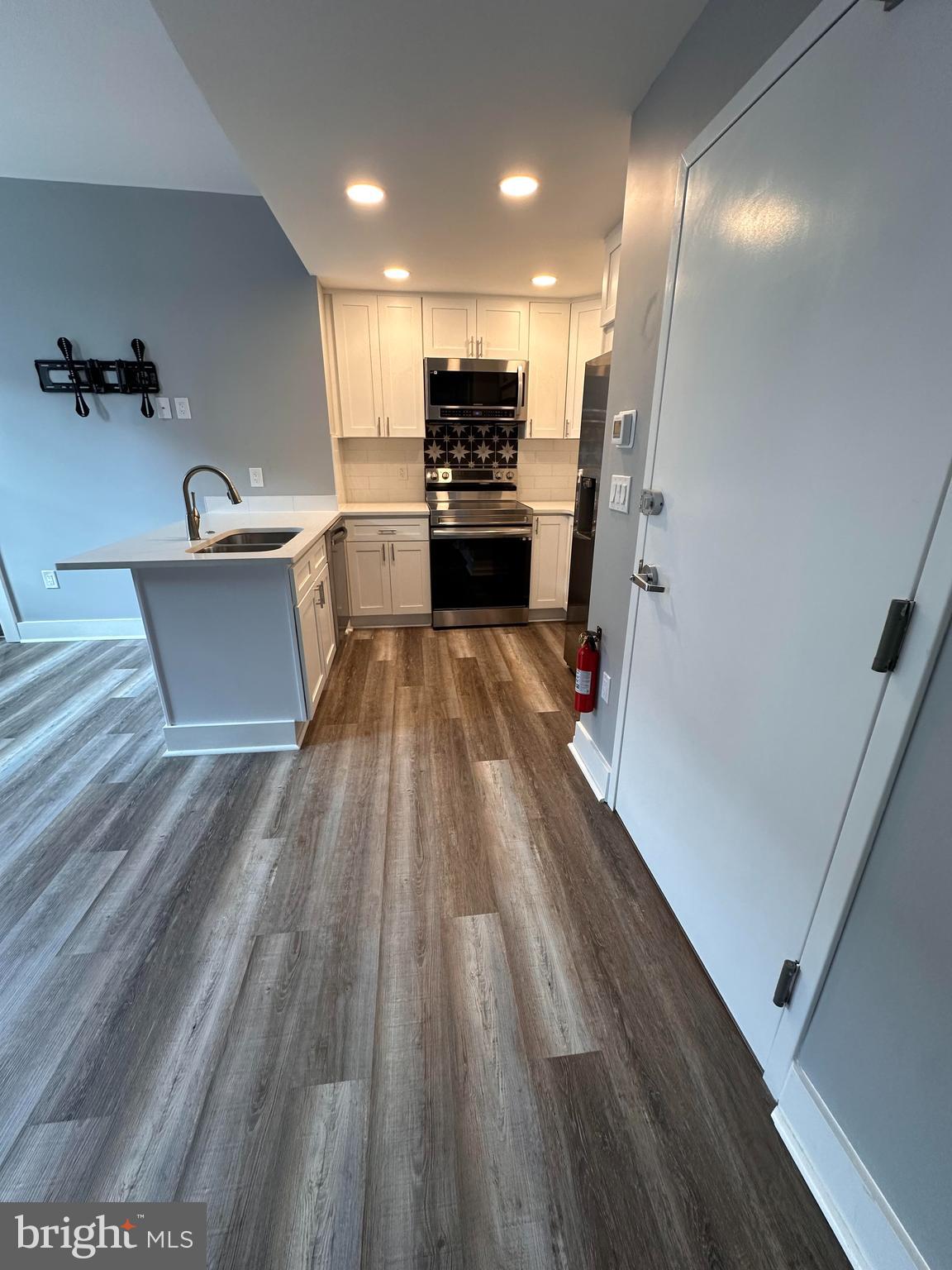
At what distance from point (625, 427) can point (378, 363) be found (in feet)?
8.38

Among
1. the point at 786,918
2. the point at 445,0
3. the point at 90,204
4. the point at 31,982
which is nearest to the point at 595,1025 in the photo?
the point at 786,918

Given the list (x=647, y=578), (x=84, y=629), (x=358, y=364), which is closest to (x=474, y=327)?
(x=358, y=364)

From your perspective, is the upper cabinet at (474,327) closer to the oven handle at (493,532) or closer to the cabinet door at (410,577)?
the oven handle at (493,532)

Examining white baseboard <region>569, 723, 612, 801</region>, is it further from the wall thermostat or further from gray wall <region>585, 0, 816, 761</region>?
the wall thermostat

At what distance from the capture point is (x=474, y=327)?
11.6 feet

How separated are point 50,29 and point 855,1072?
3.84 meters

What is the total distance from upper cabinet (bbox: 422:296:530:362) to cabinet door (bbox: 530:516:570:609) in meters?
1.22

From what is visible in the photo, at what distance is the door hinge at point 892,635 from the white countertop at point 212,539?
6.29 ft

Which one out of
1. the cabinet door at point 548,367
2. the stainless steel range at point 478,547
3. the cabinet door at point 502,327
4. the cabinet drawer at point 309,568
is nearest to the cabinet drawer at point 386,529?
the stainless steel range at point 478,547

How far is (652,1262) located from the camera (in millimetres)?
859

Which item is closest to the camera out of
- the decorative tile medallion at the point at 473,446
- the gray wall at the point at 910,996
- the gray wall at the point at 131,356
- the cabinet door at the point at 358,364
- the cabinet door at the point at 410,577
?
the gray wall at the point at 910,996

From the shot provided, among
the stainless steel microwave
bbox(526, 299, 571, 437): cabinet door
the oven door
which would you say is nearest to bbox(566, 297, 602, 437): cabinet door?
bbox(526, 299, 571, 437): cabinet door

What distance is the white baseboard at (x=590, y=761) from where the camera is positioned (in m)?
1.99

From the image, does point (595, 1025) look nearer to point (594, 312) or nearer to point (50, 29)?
point (50, 29)
